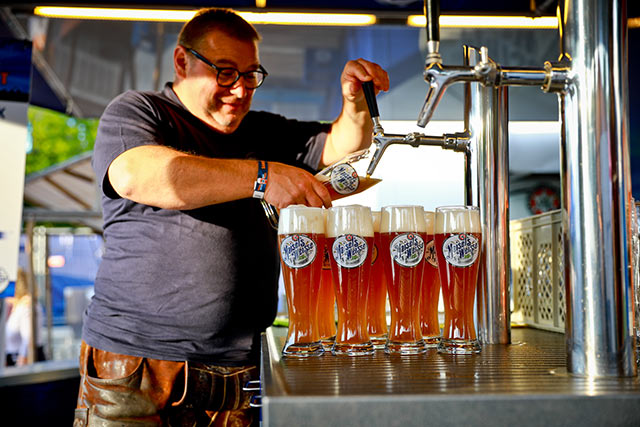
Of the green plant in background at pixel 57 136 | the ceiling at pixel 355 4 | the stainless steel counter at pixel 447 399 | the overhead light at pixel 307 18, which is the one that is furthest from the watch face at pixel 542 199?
the green plant in background at pixel 57 136

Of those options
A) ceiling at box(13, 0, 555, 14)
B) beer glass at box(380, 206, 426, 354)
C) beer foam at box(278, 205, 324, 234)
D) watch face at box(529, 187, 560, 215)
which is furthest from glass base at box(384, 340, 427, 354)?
watch face at box(529, 187, 560, 215)

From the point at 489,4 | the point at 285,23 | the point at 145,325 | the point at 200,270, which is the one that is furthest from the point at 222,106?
the point at 489,4

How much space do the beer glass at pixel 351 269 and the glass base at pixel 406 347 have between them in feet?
0.11

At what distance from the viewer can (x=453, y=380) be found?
2.35 ft

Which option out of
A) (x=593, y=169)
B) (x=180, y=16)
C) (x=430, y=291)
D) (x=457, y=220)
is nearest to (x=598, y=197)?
(x=593, y=169)

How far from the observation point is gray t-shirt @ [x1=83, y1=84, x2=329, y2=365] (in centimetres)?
167

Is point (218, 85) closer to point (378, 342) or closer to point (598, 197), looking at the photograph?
point (378, 342)

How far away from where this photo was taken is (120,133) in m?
1.54

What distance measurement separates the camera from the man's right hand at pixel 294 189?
120 centimetres

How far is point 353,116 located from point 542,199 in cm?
478

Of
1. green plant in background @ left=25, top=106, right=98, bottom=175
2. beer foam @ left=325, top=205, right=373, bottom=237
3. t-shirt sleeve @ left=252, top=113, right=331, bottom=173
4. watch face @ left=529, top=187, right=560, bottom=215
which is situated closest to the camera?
beer foam @ left=325, top=205, right=373, bottom=237

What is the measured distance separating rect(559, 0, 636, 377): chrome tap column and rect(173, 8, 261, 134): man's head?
1.24 meters

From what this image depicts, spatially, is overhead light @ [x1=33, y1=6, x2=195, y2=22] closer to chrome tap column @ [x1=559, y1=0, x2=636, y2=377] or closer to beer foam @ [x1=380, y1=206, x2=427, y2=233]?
beer foam @ [x1=380, y1=206, x2=427, y2=233]

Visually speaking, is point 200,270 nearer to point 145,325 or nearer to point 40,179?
point 145,325
